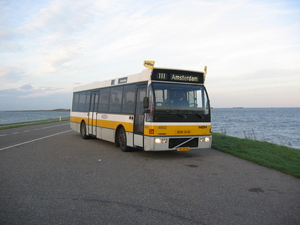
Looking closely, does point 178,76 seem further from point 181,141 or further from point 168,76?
point 181,141

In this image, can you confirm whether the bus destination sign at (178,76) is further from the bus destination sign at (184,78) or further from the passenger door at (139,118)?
the passenger door at (139,118)

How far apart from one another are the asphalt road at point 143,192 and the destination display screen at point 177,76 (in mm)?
2742

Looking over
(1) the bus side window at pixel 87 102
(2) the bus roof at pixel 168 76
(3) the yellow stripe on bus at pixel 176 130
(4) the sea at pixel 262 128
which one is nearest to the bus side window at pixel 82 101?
→ (1) the bus side window at pixel 87 102

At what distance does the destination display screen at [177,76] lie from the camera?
958cm

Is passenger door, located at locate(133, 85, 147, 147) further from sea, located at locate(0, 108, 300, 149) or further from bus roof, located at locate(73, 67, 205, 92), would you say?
sea, located at locate(0, 108, 300, 149)

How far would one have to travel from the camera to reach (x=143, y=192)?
562cm

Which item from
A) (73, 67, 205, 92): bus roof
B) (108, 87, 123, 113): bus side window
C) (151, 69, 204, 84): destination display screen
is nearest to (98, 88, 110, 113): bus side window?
(108, 87, 123, 113): bus side window

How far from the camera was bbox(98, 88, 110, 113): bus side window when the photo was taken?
13.1 meters

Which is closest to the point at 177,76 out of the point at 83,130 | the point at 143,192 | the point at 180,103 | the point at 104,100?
the point at 180,103

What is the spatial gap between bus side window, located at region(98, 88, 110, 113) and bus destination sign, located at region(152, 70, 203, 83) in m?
4.13

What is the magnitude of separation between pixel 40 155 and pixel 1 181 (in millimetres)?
3584

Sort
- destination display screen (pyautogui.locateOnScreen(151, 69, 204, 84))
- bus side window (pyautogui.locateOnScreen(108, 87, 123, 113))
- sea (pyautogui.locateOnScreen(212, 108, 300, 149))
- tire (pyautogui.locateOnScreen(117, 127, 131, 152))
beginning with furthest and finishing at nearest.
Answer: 1. sea (pyautogui.locateOnScreen(212, 108, 300, 149))
2. bus side window (pyautogui.locateOnScreen(108, 87, 123, 113))
3. tire (pyautogui.locateOnScreen(117, 127, 131, 152))
4. destination display screen (pyautogui.locateOnScreen(151, 69, 204, 84))

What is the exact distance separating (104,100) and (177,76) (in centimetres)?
477

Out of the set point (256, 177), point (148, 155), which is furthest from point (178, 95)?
point (256, 177)
